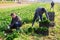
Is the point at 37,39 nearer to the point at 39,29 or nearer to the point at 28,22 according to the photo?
the point at 39,29

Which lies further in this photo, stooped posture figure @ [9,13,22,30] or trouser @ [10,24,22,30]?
trouser @ [10,24,22,30]

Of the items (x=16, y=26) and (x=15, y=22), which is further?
(x=16, y=26)

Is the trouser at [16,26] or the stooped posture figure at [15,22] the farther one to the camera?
the trouser at [16,26]

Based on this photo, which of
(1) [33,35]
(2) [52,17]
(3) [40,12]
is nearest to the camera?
(1) [33,35]

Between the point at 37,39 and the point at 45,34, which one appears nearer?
the point at 37,39

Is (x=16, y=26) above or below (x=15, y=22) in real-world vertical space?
below

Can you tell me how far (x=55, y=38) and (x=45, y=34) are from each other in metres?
0.53

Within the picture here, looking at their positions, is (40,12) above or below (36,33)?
above

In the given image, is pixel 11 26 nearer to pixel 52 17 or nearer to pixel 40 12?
pixel 40 12

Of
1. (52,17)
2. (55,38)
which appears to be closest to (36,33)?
(55,38)

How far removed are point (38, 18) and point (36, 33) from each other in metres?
1.16

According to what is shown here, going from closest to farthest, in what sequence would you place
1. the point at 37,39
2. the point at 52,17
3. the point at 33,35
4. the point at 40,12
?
the point at 37,39 < the point at 33,35 < the point at 40,12 < the point at 52,17

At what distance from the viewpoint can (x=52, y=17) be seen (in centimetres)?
1445

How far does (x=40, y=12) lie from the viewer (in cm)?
1120
